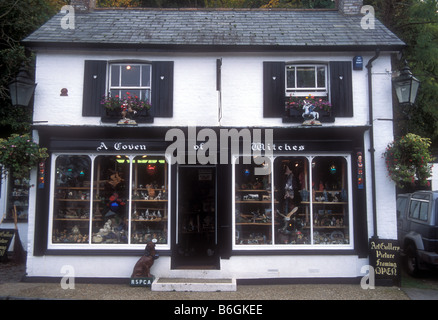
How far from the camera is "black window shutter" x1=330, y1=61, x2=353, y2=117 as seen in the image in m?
8.80

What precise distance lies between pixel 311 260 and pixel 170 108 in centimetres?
531

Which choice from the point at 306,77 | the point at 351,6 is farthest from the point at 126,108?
the point at 351,6

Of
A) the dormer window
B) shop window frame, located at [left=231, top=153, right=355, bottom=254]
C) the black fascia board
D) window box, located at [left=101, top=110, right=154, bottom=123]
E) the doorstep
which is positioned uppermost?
the black fascia board

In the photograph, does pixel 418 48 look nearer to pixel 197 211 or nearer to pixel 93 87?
pixel 197 211

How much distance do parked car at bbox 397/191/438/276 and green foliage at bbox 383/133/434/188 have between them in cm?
102

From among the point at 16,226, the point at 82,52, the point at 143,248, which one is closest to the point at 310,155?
the point at 143,248

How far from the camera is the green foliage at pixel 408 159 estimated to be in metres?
7.95

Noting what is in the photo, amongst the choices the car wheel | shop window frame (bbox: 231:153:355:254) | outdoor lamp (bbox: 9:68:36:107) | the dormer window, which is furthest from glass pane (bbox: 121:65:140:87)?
the car wheel

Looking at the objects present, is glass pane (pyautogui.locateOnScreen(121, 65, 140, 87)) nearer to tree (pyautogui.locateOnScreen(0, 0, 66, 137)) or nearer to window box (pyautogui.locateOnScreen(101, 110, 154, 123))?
window box (pyautogui.locateOnScreen(101, 110, 154, 123))

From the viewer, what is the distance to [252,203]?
8.88 metres

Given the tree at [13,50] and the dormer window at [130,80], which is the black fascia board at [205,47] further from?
the tree at [13,50]

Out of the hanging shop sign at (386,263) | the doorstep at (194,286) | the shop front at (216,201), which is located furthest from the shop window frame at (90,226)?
the hanging shop sign at (386,263)

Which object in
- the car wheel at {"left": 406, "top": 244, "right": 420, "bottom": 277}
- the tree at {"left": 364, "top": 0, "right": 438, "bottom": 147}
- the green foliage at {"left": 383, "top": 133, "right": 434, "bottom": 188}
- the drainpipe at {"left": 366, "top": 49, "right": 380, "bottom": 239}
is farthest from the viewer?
the tree at {"left": 364, "top": 0, "right": 438, "bottom": 147}

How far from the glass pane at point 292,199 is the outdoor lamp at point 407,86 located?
2861 millimetres
